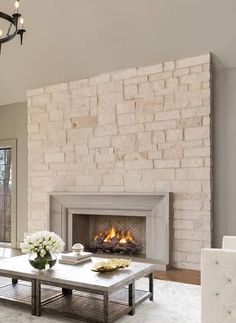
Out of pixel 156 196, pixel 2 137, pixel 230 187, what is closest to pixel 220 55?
pixel 230 187

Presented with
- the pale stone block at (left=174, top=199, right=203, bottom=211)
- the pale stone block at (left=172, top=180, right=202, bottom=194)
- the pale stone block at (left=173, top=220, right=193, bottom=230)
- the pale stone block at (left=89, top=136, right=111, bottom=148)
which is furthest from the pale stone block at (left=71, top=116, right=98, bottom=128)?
the pale stone block at (left=173, top=220, right=193, bottom=230)

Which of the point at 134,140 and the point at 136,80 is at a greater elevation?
the point at 136,80

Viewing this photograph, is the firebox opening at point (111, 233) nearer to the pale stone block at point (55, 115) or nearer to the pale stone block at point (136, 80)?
the pale stone block at point (55, 115)

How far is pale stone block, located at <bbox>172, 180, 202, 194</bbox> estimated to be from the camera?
5.20m

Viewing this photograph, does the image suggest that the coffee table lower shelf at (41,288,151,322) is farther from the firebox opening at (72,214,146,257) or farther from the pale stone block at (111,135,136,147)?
the pale stone block at (111,135,136,147)

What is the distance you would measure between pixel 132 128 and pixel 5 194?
129 inches

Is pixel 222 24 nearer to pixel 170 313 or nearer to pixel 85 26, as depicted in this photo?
pixel 85 26

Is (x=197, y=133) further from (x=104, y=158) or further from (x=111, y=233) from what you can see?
(x=111, y=233)

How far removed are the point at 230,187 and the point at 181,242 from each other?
104 cm

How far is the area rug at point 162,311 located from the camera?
333 centimetres

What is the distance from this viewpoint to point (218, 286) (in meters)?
2.69

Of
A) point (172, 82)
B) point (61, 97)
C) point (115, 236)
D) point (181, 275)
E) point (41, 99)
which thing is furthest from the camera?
point (41, 99)

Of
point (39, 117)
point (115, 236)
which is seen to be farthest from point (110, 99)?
point (115, 236)

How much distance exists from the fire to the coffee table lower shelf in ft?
6.09
